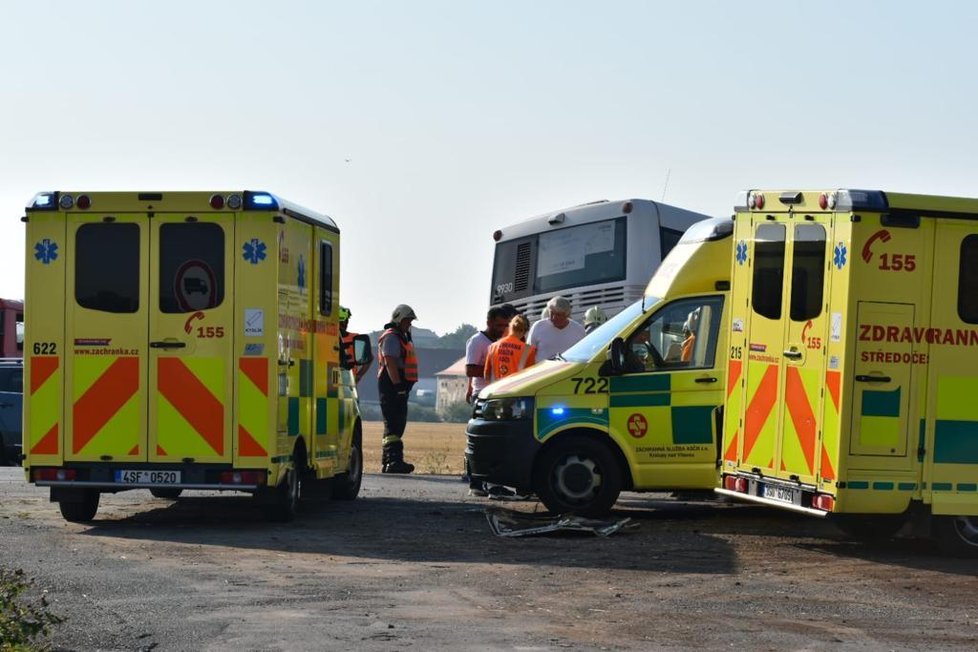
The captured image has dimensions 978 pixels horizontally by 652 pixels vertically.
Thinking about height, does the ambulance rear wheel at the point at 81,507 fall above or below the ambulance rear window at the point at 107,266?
below

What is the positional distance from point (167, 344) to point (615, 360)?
12.0 feet

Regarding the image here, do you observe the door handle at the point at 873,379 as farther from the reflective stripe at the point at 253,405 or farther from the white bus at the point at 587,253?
the white bus at the point at 587,253

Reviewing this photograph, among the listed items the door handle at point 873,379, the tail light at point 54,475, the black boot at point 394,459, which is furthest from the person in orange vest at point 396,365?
the door handle at point 873,379

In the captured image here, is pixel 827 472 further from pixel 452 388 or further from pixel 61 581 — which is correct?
pixel 452 388

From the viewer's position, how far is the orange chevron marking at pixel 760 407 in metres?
13.1

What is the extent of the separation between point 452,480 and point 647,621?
1126 centimetres

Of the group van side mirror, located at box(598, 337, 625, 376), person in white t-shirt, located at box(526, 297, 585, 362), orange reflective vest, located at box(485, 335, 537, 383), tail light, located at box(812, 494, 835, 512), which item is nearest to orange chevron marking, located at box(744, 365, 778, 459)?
tail light, located at box(812, 494, 835, 512)

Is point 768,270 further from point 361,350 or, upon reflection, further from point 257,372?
point 361,350

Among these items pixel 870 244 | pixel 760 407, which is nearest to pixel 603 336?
pixel 760 407

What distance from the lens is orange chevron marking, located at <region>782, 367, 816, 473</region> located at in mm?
12453

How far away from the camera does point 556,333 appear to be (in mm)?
17359

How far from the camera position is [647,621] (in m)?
9.34

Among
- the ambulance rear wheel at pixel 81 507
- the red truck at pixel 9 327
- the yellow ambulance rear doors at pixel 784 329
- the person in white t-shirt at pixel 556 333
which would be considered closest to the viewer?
the yellow ambulance rear doors at pixel 784 329

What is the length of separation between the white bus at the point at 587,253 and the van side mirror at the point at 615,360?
22.0 feet
